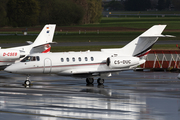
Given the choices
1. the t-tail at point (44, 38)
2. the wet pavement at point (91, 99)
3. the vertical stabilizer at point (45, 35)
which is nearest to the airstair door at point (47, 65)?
the wet pavement at point (91, 99)

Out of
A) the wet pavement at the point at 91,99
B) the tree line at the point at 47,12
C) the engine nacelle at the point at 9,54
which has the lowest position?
the wet pavement at the point at 91,99

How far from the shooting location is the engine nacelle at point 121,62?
29578mm

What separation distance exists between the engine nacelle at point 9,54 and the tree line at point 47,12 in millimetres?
90094

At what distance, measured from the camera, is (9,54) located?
37.6m

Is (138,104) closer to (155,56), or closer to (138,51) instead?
(138,51)

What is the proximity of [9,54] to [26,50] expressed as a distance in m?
3.68

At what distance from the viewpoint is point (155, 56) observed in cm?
4075

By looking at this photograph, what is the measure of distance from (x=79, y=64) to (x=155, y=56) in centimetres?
1301

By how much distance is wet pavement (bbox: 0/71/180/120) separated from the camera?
60.2 feet

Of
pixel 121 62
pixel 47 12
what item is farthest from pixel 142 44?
pixel 47 12

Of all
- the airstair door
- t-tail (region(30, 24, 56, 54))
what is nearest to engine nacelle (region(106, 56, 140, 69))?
the airstair door

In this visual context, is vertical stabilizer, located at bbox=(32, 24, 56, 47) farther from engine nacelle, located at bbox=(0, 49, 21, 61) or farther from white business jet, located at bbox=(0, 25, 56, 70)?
engine nacelle, located at bbox=(0, 49, 21, 61)

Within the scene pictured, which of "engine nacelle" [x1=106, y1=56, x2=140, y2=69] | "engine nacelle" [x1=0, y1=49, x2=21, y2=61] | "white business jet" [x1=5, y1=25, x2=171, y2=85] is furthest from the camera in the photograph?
"engine nacelle" [x1=0, y1=49, x2=21, y2=61]

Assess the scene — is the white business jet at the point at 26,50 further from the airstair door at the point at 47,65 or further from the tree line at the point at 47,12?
the tree line at the point at 47,12
